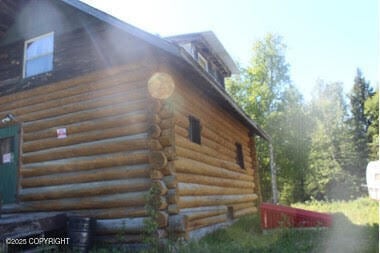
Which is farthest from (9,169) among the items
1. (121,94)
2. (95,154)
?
(121,94)

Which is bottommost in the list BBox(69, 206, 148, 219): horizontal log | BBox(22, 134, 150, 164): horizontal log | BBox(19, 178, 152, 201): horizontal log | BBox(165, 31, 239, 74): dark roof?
BBox(69, 206, 148, 219): horizontal log

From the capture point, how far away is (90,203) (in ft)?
26.5

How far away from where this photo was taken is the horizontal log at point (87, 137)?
794 cm

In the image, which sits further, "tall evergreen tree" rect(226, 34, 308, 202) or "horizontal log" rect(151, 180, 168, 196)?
"tall evergreen tree" rect(226, 34, 308, 202)

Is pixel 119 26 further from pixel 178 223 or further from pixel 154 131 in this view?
pixel 178 223

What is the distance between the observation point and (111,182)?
7.97 meters

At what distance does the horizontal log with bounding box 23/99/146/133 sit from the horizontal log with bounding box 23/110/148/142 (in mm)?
81

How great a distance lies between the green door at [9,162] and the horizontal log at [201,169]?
4605 millimetres

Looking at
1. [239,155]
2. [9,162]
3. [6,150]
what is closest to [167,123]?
[9,162]

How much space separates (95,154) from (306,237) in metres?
5.25

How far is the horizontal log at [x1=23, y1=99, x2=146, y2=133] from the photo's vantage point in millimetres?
8094

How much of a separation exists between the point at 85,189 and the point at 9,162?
2891 mm

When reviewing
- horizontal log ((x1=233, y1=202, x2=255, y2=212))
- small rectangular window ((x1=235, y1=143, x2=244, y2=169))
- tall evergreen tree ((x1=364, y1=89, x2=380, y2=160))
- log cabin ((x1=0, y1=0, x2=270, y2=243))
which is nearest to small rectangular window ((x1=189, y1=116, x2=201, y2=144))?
log cabin ((x1=0, y1=0, x2=270, y2=243))

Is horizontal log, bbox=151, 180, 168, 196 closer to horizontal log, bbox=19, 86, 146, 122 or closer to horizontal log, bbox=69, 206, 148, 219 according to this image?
horizontal log, bbox=69, 206, 148, 219
